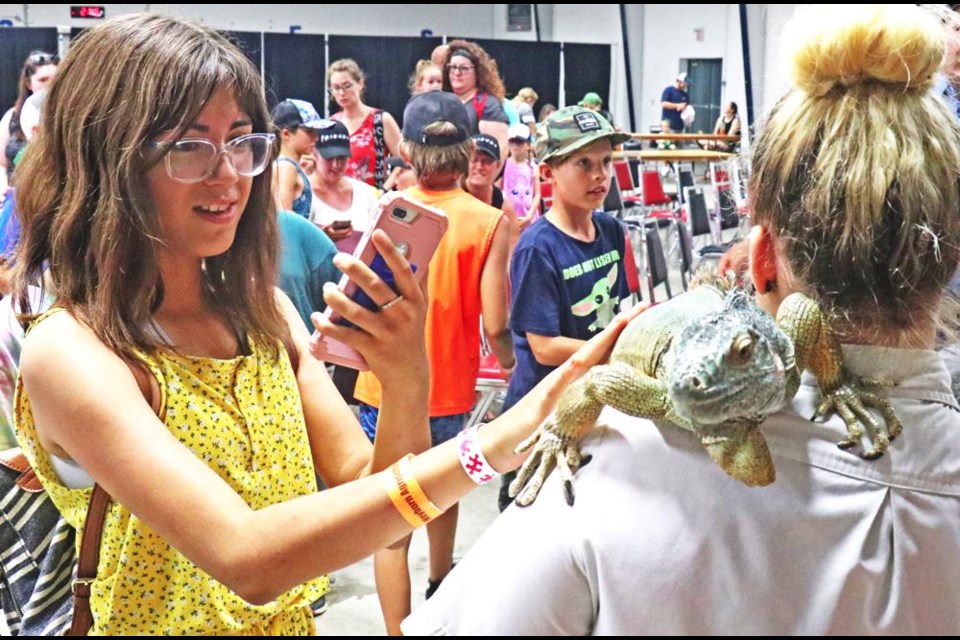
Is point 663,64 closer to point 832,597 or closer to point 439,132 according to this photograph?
point 439,132

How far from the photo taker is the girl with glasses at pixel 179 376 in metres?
1.23

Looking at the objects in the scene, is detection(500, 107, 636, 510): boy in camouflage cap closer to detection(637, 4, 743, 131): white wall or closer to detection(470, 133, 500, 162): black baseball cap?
detection(470, 133, 500, 162): black baseball cap

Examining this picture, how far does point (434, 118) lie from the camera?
135 inches

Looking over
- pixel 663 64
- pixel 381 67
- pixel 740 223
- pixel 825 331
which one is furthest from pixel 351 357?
pixel 663 64

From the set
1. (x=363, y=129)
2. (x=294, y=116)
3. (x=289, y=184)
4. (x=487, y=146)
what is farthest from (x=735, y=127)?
(x=289, y=184)

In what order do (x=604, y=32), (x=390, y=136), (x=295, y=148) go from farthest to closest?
(x=604, y=32) < (x=390, y=136) < (x=295, y=148)

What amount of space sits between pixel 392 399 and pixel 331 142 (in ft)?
8.87

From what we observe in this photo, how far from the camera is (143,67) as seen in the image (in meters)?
1.34

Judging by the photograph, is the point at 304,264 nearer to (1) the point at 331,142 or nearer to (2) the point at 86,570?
(1) the point at 331,142

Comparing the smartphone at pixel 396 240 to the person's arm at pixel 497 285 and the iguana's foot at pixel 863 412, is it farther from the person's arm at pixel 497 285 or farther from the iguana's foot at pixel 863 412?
the person's arm at pixel 497 285

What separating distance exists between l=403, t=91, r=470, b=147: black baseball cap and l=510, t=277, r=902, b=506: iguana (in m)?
2.23

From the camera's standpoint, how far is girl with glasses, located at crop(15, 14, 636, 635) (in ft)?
4.02

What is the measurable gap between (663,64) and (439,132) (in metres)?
16.5

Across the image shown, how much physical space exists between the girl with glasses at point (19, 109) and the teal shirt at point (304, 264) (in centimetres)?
169
